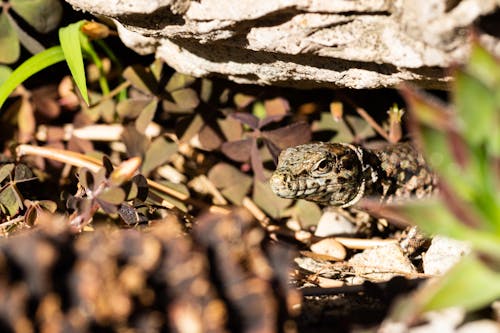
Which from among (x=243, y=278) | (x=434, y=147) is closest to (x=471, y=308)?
(x=434, y=147)

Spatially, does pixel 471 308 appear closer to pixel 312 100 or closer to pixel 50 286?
pixel 50 286

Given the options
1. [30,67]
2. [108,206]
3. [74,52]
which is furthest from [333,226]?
[30,67]

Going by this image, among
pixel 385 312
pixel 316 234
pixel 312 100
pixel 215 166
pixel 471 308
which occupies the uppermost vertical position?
pixel 471 308

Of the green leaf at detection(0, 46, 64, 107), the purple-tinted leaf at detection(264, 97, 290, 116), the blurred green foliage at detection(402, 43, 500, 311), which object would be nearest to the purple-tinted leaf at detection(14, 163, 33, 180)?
the green leaf at detection(0, 46, 64, 107)

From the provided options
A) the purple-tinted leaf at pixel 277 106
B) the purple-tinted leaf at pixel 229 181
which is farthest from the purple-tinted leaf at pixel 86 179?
the purple-tinted leaf at pixel 277 106

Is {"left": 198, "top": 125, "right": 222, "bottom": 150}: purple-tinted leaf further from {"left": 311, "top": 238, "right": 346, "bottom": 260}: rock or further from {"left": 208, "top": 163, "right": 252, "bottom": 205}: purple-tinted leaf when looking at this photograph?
{"left": 311, "top": 238, "right": 346, "bottom": 260}: rock

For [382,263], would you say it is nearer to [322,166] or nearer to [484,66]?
[322,166]

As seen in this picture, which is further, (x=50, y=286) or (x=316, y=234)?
(x=316, y=234)
